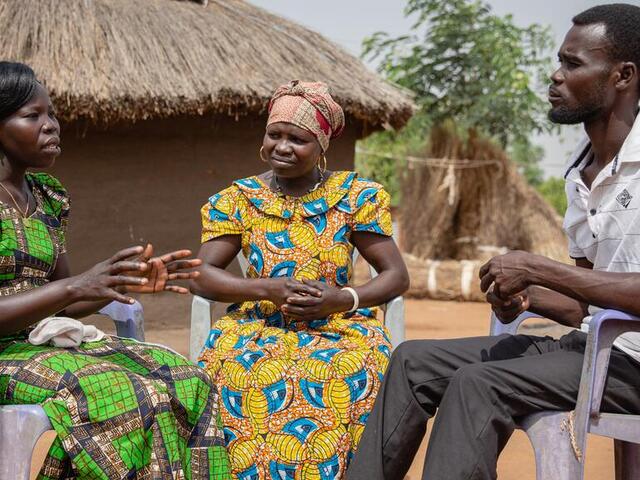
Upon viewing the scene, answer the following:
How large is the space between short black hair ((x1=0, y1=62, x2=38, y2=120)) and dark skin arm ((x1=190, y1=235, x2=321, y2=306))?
916mm

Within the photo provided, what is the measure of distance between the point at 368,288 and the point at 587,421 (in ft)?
3.55

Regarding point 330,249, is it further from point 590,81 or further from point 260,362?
point 590,81

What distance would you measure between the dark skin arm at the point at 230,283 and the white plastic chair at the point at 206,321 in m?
0.05

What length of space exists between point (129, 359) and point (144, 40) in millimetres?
5077

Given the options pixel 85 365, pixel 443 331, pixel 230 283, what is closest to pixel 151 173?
pixel 443 331

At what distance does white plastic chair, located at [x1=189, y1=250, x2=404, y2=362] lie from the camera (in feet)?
11.0

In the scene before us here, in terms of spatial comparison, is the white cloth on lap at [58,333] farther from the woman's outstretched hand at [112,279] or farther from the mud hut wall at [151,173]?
the mud hut wall at [151,173]

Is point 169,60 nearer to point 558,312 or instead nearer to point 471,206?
point 558,312

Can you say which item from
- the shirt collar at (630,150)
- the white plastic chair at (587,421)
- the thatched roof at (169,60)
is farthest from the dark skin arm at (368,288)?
the thatched roof at (169,60)

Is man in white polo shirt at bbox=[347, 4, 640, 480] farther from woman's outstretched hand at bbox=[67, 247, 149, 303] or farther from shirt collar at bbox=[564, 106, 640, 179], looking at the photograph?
woman's outstretched hand at bbox=[67, 247, 149, 303]

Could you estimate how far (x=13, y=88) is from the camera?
2.73 metres

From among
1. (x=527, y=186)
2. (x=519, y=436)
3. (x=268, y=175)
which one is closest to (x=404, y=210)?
(x=527, y=186)

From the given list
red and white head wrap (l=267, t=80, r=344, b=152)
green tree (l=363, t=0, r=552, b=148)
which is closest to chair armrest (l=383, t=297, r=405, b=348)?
red and white head wrap (l=267, t=80, r=344, b=152)

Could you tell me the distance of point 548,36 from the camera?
41.5 feet
